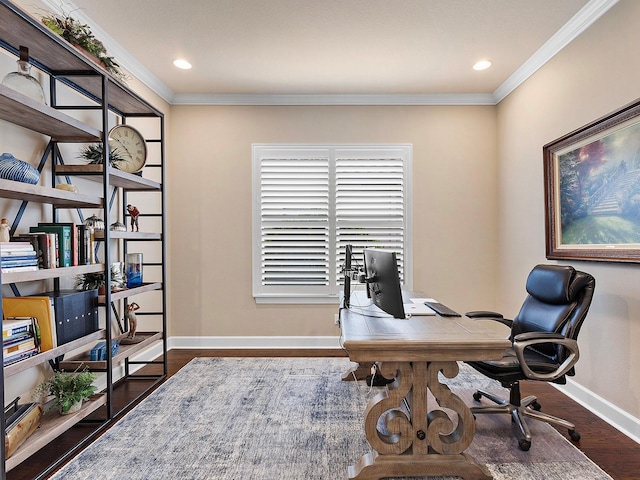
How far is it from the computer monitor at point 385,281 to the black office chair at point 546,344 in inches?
25.3

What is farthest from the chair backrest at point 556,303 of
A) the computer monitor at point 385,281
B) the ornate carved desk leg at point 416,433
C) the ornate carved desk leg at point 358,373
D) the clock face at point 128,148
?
the clock face at point 128,148

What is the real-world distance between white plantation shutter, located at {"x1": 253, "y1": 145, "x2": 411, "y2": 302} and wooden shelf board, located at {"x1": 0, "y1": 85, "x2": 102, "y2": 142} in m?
1.98

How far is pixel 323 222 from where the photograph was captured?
422 centimetres

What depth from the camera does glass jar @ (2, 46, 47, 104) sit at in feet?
6.59

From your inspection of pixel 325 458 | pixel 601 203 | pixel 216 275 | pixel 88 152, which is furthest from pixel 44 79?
pixel 601 203

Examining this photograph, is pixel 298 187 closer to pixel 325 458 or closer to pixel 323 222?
pixel 323 222

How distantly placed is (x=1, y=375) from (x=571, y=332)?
291 cm

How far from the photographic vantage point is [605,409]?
2566mm

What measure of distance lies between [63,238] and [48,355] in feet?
2.17

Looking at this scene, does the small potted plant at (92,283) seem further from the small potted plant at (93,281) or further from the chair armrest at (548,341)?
the chair armrest at (548,341)

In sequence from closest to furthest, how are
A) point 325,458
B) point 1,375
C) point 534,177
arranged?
1. point 1,375
2. point 325,458
3. point 534,177

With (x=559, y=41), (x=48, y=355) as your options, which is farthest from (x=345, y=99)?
(x=48, y=355)

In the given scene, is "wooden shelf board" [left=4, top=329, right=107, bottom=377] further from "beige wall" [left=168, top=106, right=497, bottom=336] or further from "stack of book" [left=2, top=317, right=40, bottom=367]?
"beige wall" [left=168, top=106, right=497, bottom=336]

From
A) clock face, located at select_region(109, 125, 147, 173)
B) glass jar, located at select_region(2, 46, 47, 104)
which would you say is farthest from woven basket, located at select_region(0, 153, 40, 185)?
clock face, located at select_region(109, 125, 147, 173)
